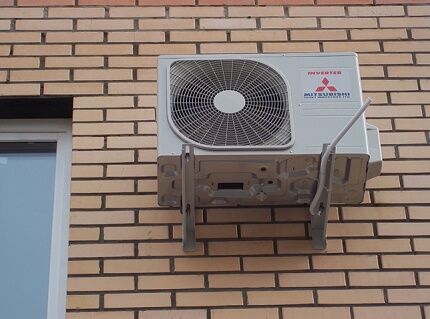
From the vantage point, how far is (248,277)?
Result: 146 inches

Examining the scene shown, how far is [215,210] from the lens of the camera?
12.7 feet

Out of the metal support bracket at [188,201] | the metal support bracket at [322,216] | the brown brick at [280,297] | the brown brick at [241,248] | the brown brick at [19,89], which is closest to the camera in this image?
the metal support bracket at [188,201]

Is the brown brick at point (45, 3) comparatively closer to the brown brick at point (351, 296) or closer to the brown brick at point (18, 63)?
the brown brick at point (18, 63)

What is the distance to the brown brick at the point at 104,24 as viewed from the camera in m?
4.30

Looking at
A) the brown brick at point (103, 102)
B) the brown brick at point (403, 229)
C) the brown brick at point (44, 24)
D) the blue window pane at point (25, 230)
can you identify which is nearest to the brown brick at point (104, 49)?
the brown brick at point (44, 24)

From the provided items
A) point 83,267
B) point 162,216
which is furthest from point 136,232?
point 83,267

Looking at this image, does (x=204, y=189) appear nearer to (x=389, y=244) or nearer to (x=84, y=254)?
(x=84, y=254)

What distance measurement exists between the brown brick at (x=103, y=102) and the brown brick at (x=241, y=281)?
0.90 meters

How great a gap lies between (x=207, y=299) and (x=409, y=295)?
801 millimetres

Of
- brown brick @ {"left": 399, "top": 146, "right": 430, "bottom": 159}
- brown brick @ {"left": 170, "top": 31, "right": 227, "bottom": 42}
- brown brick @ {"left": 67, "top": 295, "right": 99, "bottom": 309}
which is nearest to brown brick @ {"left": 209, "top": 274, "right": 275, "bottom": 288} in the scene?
brown brick @ {"left": 67, "top": 295, "right": 99, "bottom": 309}

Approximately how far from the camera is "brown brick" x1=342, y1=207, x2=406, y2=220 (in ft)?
12.7

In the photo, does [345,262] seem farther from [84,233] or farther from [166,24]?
[166,24]

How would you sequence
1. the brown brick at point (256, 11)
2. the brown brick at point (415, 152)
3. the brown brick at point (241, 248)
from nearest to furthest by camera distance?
the brown brick at point (241, 248), the brown brick at point (415, 152), the brown brick at point (256, 11)

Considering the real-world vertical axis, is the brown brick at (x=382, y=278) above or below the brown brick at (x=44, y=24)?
below
